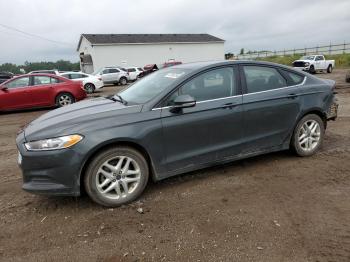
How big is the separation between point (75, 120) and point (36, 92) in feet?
30.2

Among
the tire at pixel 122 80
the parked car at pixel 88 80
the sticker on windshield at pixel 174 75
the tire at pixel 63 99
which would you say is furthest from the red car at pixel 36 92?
the tire at pixel 122 80

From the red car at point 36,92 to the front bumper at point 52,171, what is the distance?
30.0 ft

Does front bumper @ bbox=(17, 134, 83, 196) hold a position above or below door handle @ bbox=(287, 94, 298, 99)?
below

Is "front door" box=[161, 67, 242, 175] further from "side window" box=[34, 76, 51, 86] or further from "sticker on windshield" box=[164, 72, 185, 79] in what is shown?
"side window" box=[34, 76, 51, 86]

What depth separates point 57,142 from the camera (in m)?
3.51

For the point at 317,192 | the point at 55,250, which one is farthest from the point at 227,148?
the point at 55,250

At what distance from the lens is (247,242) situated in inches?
121

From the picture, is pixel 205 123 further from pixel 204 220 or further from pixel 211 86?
pixel 204 220

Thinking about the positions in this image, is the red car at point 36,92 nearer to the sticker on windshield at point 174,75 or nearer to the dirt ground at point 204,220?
the dirt ground at point 204,220

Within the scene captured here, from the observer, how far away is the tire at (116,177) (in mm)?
3650

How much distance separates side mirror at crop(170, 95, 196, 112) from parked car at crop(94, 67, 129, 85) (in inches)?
958

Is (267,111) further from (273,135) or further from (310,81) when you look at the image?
(310,81)

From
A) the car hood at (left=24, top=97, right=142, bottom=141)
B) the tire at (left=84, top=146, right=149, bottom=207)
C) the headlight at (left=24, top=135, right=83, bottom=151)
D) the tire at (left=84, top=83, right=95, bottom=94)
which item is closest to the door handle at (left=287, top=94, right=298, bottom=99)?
the car hood at (left=24, top=97, right=142, bottom=141)

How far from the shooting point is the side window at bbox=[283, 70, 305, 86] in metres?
5.01
